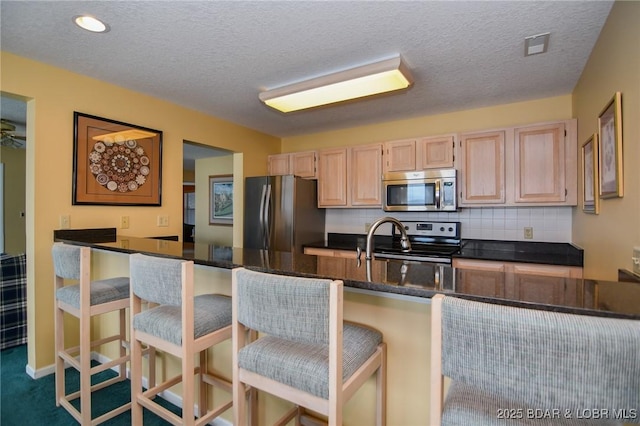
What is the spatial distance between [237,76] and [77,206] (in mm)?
1670

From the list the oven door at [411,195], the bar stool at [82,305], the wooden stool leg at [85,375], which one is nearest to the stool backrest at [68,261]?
the bar stool at [82,305]

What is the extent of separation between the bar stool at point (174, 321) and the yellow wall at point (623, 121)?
1.88 meters

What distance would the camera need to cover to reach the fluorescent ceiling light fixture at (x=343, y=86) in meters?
2.20

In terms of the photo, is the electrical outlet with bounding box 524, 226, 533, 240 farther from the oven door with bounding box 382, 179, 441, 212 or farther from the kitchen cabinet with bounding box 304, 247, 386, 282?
the kitchen cabinet with bounding box 304, 247, 386, 282

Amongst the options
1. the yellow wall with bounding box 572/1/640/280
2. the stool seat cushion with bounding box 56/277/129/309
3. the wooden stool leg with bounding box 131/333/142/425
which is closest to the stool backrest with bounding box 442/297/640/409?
the yellow wall with bounding box 572/1/640/280

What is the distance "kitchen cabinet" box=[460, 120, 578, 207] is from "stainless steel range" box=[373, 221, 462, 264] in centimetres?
40

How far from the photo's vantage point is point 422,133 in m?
3.54

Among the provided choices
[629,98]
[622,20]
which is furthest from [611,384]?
[622,20]

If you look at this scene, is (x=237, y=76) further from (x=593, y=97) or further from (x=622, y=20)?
(x=593, y=97)

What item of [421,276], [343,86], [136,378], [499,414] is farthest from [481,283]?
[343,86]

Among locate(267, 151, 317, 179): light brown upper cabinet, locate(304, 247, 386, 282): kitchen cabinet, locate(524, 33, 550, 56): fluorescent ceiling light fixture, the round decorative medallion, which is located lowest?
locate(304, 247, 386, 282): kitchen cabinet

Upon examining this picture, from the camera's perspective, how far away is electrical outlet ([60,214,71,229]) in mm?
2410

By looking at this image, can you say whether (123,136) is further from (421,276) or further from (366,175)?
(421,276)

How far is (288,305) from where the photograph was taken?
3.22 feet
